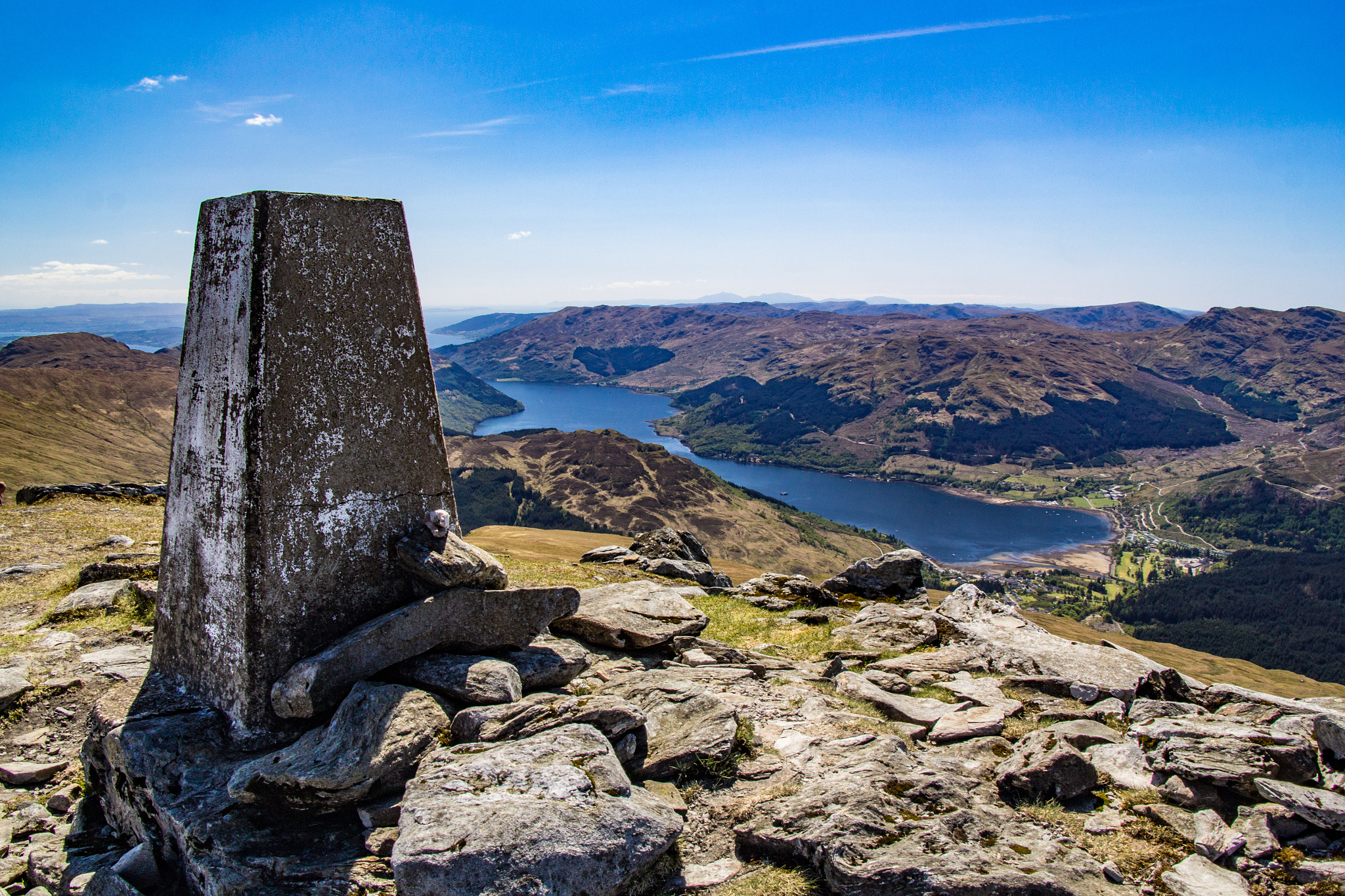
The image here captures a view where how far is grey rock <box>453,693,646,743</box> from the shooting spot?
7.79 metres

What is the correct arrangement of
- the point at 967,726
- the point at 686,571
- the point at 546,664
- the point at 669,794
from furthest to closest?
the point at 686,571
the point at 967,726
the point at 546,664
the point at 669,794

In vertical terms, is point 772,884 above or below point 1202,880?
below

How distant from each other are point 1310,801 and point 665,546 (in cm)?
2302

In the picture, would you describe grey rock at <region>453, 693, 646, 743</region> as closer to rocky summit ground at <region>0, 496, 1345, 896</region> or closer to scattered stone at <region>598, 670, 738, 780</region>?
rocky summit ground at <region>0, 496, 1345, 896</region>

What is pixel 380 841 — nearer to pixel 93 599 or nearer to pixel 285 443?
pixel 285 443

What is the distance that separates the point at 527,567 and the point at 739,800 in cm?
1715

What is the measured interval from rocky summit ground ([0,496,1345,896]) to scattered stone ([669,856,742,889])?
0.7 inches

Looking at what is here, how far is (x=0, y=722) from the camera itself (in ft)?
31.7

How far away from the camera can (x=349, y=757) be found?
7.15m

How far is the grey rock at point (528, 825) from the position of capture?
19.1 feet

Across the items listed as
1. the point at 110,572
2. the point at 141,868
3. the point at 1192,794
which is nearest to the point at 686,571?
the point at 110,572


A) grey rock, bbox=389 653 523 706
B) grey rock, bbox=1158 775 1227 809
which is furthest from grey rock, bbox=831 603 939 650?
grey rock, bbox=389 653 523 706

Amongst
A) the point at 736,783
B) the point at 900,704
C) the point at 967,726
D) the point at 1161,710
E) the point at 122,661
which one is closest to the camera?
the point at 736,783

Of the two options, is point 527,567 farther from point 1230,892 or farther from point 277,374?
point 1230,892
